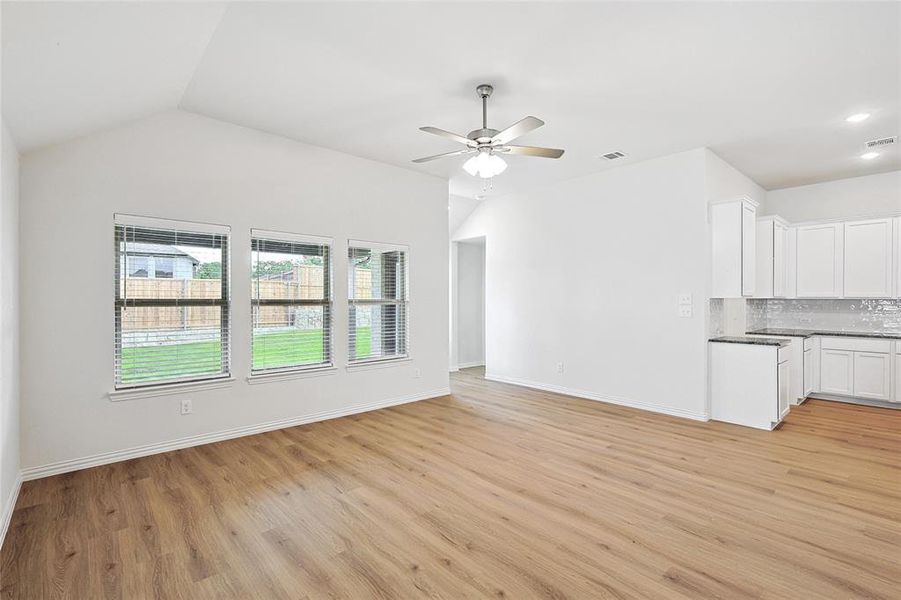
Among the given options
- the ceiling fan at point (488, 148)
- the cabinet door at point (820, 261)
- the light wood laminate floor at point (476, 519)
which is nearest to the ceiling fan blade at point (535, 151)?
the ceiling fan at point (488, 148)

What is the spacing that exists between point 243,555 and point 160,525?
27.4 inches

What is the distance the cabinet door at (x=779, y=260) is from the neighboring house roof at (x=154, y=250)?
6541mm

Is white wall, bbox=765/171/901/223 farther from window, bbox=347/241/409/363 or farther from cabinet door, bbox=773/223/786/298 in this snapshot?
window, bbox=347/241/409/363

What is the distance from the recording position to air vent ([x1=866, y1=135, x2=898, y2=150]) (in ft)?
14.3

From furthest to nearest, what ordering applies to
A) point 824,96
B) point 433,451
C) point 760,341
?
point 760,341 < point 433,451 < point 824,96

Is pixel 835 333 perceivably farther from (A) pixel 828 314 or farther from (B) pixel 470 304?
(B) pixel 470 304

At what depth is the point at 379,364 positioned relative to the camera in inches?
203

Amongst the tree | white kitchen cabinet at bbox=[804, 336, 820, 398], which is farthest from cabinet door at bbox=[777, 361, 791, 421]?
the tree

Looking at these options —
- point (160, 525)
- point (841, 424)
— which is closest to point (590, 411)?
point (841, 424)

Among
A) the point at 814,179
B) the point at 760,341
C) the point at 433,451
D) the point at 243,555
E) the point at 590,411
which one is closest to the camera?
the point at 243,555

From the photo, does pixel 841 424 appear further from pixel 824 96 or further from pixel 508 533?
pixel 508 533

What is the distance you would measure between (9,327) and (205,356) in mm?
1370

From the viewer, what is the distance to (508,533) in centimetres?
239

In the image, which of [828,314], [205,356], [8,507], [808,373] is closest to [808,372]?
[808,373]
